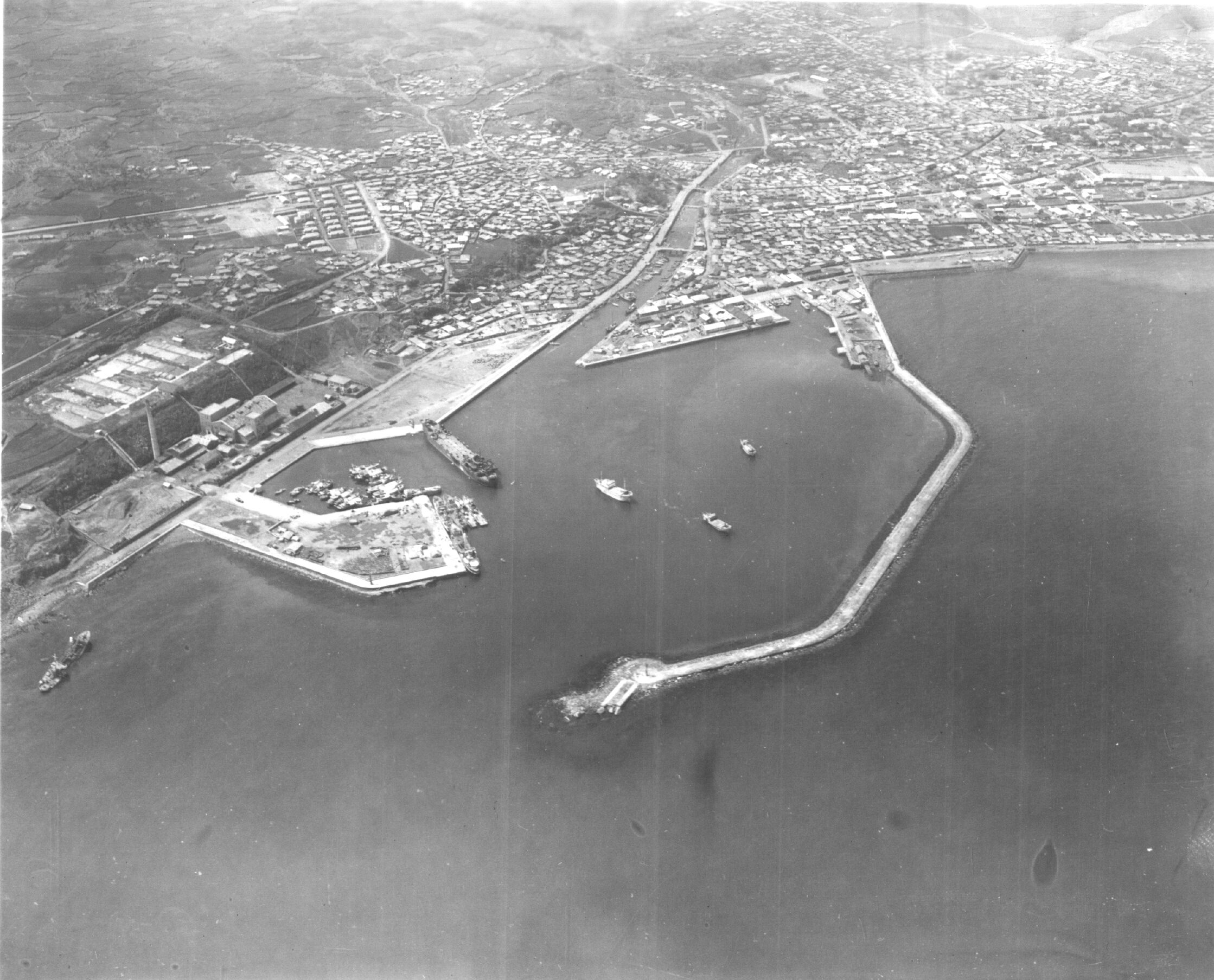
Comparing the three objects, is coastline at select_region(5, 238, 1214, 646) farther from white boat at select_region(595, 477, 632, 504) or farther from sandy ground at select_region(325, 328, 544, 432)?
white boat at select_region(595, 477, 632, 504)

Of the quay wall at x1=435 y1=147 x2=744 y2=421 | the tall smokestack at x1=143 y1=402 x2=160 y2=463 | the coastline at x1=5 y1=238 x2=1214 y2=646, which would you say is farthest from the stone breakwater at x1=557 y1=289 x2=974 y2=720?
the tall smokestack at x1=143 y1=402 x2=160 y2=463

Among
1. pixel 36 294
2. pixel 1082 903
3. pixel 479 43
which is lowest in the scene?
pixel 1082 903

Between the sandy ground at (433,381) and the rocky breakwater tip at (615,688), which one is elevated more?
the sandy ground at (433,381)

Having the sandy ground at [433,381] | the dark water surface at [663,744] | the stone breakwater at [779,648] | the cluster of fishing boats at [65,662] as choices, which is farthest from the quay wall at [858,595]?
the sandy ground at [433,381]

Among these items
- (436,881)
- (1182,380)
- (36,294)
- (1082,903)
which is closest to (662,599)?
(436,881)

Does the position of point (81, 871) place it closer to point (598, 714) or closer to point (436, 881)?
point (436, 881)

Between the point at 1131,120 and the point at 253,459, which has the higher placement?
the point at 1131,120

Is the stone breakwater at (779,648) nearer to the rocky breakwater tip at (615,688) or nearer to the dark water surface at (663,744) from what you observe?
the rocky breakwater tip at (615,688)
